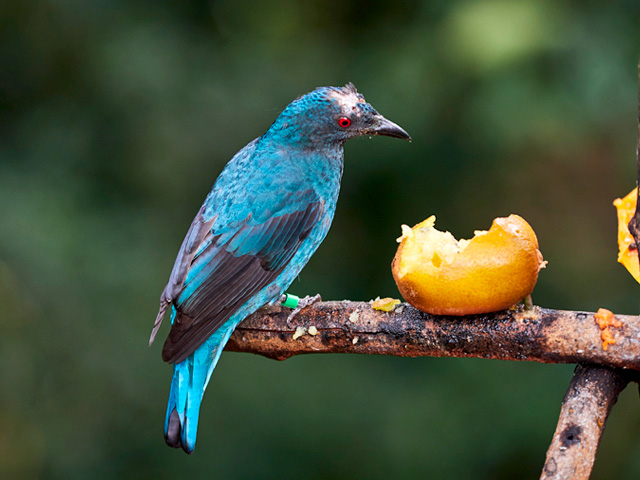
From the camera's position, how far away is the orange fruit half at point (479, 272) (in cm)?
190

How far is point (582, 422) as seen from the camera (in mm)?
1739

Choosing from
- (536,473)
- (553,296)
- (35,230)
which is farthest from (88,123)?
(536,473)

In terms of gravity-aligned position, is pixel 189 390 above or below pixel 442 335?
below

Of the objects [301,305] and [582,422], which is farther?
[301,305]

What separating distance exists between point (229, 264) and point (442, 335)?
28.7 inches

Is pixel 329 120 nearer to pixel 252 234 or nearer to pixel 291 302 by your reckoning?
pixel 252 234

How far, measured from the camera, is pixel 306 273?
153 inches

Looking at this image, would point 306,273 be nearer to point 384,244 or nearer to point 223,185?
point 384,244

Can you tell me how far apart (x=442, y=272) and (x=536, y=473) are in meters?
2.04

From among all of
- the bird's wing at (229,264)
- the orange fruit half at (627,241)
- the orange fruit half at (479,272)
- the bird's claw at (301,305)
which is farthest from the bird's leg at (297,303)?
the orange fruit half at (627,241)

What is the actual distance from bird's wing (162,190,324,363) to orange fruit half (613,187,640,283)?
1029mm

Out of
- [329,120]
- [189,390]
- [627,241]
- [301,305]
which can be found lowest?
[189,390]

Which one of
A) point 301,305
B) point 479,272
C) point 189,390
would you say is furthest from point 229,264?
point 479,272

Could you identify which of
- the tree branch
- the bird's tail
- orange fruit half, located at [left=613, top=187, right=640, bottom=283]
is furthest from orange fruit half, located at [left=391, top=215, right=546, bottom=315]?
the bird's tail
